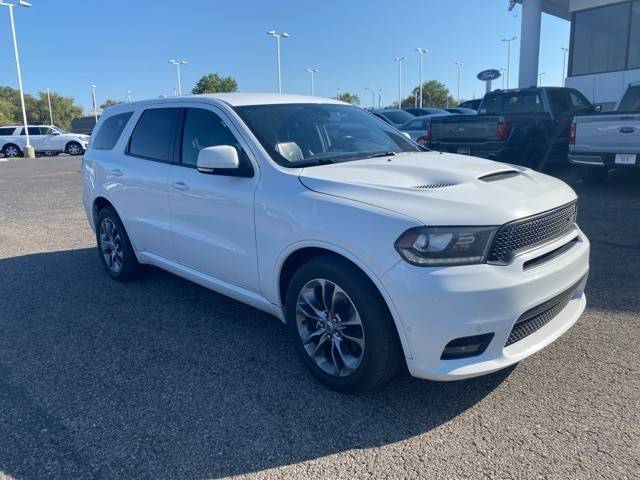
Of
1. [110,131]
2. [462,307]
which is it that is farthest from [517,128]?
[462,307]

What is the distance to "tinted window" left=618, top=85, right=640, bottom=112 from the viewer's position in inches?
399

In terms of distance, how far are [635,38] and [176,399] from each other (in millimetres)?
18597

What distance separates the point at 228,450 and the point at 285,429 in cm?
33

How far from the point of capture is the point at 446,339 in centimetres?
278

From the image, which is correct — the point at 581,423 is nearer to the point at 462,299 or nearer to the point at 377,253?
the point at 462,299

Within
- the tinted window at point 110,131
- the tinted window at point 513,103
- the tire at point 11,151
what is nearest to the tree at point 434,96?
the tire at point 11,151

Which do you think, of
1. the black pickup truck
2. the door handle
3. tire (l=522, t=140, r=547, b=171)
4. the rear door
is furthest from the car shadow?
tire (l=522, t=140, r=547, b=171)

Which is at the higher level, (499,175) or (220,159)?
(220,159)

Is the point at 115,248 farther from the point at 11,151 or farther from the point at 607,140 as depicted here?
the point at 11,151

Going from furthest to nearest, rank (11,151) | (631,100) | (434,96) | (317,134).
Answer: (434,96) → (11,151) → (631,100) → (317,134)

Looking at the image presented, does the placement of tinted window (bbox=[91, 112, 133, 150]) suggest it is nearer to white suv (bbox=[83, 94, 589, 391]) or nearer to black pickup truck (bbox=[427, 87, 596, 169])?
white suv (bbox=[83, 94, 589, 391])

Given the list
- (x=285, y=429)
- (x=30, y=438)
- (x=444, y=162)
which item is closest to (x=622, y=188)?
(x=444, y=162)

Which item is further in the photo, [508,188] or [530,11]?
[530,11]

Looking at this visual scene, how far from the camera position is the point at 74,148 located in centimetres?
3084
